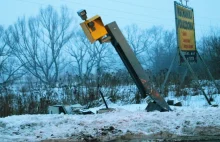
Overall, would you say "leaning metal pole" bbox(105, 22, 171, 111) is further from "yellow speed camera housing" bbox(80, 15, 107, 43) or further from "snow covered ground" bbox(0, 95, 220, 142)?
"snow covered ground" bbox(0, 95, 220, 142)

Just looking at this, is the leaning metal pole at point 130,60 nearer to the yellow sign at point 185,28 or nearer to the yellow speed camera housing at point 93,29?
the yellow speed camera housing at point 93,29

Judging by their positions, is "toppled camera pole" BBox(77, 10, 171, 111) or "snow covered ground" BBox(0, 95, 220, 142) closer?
"snow covered ground" BBox(0, 95, 220, 142)

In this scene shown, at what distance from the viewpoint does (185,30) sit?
11.3 metres

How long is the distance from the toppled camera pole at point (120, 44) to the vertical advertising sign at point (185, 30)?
4039mm

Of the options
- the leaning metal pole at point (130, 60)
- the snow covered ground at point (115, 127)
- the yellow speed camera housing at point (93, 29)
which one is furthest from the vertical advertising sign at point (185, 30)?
the snow covered ground at point (115, 127)

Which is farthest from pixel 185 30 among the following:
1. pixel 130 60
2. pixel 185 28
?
pixel 130 60

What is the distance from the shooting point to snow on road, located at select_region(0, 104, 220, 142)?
5012mm

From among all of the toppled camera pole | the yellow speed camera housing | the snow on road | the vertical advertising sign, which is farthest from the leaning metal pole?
the vertical advertising sign

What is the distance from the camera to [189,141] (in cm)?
495

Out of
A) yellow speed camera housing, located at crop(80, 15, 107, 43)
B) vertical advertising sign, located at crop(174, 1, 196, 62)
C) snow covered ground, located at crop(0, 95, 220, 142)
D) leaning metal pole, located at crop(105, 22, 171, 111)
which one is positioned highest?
vertical advertising sign, located at crop(174, 1, 196, 62)

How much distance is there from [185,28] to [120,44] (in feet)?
17.2

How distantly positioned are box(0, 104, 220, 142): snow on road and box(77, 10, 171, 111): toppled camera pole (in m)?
0.96

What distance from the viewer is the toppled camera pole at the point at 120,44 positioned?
6609 mm

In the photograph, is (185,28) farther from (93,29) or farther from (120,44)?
(93,29)
